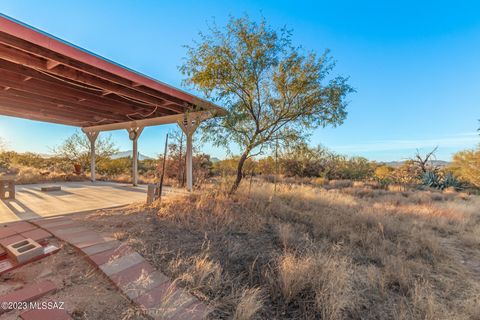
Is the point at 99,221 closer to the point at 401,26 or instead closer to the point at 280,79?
the point at 280,79

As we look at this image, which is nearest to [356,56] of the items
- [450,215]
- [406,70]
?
[406,70]

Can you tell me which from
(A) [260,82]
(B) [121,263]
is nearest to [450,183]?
(A) [260,82]

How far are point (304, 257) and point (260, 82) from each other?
3.93 metres

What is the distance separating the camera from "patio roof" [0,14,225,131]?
302 centimetres

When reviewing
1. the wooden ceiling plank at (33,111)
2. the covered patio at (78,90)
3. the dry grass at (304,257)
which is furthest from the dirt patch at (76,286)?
the wooden ceiling plank at (33,111)

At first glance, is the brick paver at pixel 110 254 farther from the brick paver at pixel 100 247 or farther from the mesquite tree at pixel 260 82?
the mesquite tree at pixel 260 82

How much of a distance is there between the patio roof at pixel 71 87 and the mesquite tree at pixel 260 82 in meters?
0.54

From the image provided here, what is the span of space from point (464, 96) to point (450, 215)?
22.0 feet

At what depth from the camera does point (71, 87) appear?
15.8 ft

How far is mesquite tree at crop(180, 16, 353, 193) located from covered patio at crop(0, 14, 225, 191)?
55 cm

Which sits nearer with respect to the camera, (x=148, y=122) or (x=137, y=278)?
(x=137, y=278)

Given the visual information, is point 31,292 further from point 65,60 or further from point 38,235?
point 65,60

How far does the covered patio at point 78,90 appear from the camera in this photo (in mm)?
3064

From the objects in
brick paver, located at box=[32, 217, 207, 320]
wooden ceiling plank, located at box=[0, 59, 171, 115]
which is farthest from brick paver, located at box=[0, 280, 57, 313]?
wooden ceiling plank, located at box=[0, 59, 171, 115]
